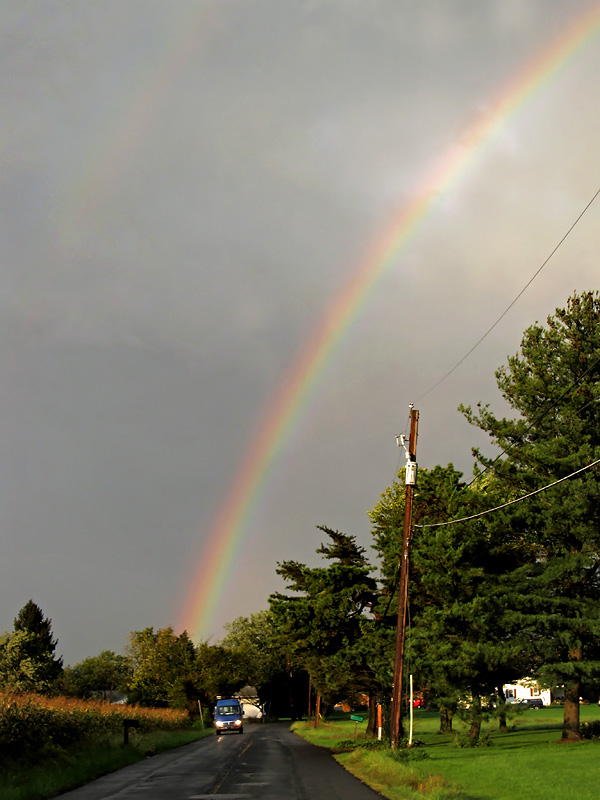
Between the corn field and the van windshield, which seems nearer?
the corn field

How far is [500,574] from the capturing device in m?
44.9

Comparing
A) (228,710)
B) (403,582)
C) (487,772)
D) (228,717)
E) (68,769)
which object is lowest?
(228,717)

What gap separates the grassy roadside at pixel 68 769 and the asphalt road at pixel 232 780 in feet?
1.87

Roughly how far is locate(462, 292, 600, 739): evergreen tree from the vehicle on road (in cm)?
3616

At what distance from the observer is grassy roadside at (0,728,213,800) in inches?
871

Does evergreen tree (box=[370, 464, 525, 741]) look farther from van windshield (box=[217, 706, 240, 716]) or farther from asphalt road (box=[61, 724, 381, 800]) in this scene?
van windshield (box=[217, 706, 240, 716])

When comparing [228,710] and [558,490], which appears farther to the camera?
[228,710]

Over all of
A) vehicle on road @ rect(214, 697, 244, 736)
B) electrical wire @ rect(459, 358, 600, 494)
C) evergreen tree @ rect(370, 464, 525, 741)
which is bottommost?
vehicle on road @ rect(214, 697, 244, 736)

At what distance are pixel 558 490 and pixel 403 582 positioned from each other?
11.2 meters

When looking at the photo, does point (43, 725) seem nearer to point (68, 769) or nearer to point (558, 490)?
point (68, 769)

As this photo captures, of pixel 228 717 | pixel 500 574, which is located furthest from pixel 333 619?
pixel 228 717

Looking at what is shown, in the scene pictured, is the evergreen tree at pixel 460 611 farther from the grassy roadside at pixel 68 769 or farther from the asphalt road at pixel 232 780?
the grassy roadside at pixel 68 769

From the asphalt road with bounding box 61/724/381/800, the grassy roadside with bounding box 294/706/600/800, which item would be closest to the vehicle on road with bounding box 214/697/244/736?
the asphalt road with bounding box 61/724/381/800

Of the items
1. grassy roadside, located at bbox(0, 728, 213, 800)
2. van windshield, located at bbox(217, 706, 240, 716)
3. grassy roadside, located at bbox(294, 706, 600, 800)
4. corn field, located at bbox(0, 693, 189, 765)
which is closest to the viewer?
grassy roadside, located at bbox(294, 706, 600, 800)
